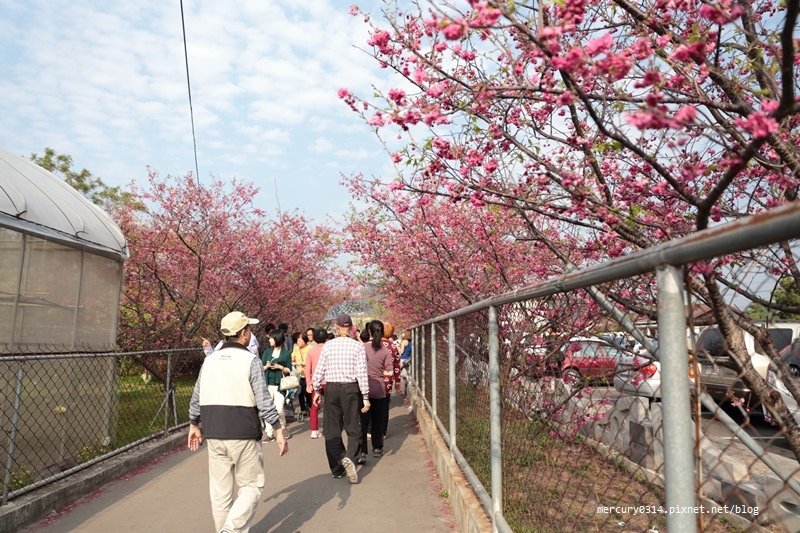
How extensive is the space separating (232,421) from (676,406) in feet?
12.2

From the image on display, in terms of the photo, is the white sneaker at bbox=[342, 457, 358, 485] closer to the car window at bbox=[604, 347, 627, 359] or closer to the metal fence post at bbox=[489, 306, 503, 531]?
the metal fence post at bbox=[489, 306, 503, 531]

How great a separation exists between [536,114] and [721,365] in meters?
3.63

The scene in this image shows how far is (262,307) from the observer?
65.5 feet

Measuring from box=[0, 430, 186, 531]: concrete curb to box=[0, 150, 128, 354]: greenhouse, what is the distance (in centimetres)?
178

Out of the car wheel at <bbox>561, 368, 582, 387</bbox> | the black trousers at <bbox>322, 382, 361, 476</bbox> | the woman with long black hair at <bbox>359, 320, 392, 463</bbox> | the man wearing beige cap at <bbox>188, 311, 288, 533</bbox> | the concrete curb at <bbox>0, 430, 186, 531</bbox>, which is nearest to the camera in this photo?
the car wheel at <bbox>561, 368, 582, 387</bbox>

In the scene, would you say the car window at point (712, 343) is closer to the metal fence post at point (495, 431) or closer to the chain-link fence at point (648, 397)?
the chain-link fence at point (648, 397)

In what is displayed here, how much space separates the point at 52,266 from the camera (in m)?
8.08

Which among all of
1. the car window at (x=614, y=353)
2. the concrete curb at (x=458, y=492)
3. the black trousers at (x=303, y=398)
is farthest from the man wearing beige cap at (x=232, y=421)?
the black trousers at (x=303, y=398)

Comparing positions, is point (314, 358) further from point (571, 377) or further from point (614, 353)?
point (614, 353)

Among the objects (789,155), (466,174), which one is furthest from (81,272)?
(789,155)

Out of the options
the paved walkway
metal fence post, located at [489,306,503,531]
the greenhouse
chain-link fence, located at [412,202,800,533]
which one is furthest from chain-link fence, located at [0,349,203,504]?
chain-link fence, located at [412,202,800,533]

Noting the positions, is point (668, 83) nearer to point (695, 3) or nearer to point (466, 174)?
point (695, 3)

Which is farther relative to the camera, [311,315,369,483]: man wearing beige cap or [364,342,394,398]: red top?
[364,342,394,398]: red top

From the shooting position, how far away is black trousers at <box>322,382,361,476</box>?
7.16 meters
